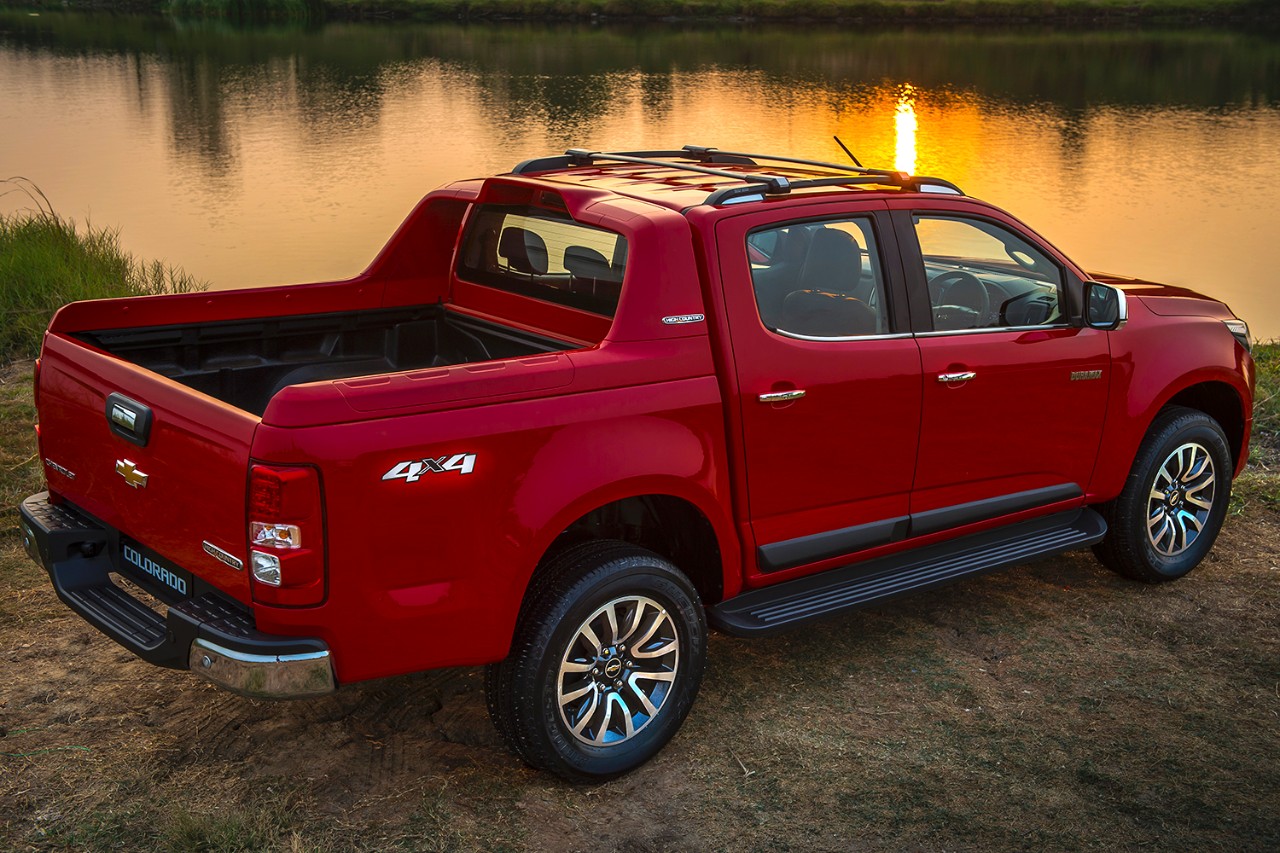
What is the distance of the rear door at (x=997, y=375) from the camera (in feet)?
16.4

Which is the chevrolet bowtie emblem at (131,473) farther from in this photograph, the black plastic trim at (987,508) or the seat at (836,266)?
the black plastic trim at (987,508)

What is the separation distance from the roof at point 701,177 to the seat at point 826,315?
39 cm

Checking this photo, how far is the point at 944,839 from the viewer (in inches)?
157

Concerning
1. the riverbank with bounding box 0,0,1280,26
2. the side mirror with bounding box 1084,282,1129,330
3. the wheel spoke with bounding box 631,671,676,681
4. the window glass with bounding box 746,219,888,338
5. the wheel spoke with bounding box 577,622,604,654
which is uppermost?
the riverbank with bounding box 0,0,1280,26

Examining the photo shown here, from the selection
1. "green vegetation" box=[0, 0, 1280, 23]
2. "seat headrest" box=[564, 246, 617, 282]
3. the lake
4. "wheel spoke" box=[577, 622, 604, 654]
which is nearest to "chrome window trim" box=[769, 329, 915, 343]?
"seat headrest" box=[564, 246, 617, 282]

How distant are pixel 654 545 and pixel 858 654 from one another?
113 cm

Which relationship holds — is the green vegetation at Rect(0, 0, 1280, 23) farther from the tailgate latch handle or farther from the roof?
the tailgate latch handle

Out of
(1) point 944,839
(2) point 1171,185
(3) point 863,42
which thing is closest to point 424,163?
(2) point 1171,185

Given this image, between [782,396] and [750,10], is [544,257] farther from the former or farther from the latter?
[750,10]

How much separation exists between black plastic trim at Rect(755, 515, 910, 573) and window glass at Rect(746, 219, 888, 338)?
0.73 metres

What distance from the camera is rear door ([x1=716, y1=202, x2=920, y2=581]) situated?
446 centimetres

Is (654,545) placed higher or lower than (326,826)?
higher

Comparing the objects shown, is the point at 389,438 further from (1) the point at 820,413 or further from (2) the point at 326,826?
(1) the point at 820,413

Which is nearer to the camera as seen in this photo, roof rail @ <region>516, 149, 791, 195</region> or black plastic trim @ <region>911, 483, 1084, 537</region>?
roof rail @ <region>516, 149, 791, 195</region>
